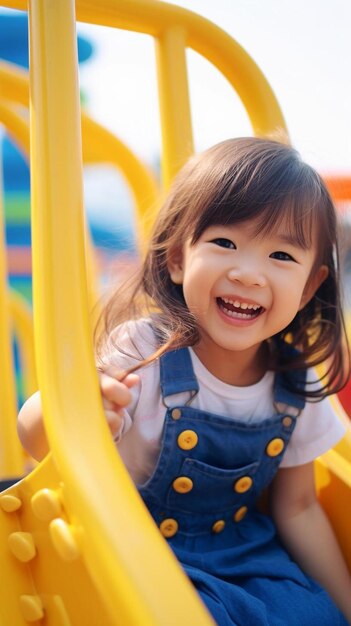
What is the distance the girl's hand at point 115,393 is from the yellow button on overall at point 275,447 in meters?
0.28

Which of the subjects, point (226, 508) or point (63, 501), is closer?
point (63, 501)

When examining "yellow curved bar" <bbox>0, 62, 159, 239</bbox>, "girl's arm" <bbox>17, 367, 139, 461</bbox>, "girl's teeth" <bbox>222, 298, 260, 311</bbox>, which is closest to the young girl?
"girl's teeth" <bbox>222, 298, 260, 311</bbox>

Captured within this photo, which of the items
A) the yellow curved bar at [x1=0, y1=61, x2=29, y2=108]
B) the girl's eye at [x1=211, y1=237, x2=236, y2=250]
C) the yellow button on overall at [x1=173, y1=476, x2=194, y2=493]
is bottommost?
the yellow button on overall at [x1=173, y1=476, x2=194, y2=493]

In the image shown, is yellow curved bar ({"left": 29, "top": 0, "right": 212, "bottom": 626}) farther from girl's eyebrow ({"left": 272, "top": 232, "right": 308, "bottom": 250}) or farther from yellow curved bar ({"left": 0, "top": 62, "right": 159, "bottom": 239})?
yellow curved bar ({"left": 0, "top": 62, "right": 159, "bottom": 239})

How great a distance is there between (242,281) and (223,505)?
24 centimetres

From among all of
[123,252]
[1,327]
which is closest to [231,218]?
[123,252]

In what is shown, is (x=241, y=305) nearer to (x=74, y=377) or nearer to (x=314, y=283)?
(x=314, y=283)

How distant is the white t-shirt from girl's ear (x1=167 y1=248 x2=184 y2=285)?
56mm

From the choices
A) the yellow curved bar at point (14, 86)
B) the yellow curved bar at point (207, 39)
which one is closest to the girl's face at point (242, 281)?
the yellow curved bar at point (207, 39)

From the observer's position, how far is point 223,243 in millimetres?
709

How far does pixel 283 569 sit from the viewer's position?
739mm

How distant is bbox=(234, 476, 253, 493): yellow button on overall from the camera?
0.75 meters

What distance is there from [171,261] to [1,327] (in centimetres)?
40

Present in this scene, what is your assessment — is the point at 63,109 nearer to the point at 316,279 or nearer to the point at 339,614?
the point at 316,279
